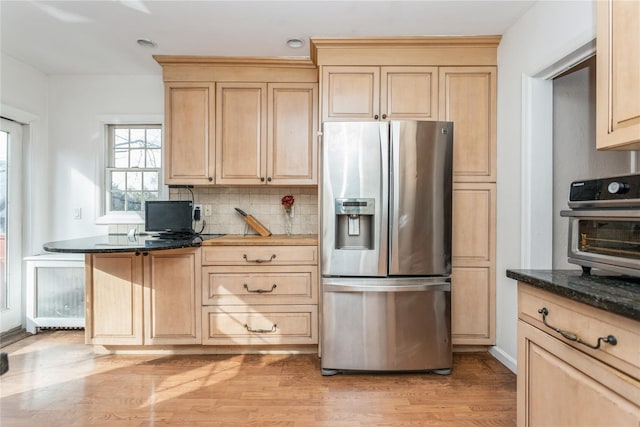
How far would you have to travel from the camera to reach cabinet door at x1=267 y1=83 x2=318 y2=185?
2963mm

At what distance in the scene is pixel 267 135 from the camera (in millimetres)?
2965

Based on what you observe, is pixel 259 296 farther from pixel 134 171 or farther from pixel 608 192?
pixel 608 192

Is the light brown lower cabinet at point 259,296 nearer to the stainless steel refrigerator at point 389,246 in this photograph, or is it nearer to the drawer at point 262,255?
the drawer at point 262,255

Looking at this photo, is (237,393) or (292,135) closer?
(237,393)

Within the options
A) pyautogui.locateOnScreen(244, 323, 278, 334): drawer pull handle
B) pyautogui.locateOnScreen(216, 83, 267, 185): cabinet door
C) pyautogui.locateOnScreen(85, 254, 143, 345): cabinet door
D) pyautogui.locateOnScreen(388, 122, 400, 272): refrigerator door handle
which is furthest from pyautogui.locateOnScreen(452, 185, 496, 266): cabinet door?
pyautogui.locateOnScreen(85, 254, 143, 345): cabinet door

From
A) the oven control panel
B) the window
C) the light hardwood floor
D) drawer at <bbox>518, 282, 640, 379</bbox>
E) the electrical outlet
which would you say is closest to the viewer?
drawer at <bbox>518, 282, 640, 379</bbox>

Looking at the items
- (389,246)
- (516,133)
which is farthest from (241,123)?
(516,133)

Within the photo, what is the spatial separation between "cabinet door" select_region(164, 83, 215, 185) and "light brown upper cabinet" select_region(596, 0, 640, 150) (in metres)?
2.57

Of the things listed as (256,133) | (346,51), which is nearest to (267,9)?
(346,51)

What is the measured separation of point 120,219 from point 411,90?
113 inches

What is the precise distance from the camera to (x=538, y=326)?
1.22 metres

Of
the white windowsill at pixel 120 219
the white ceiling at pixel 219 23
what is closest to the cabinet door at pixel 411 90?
the white ceiling at pixel 219 23

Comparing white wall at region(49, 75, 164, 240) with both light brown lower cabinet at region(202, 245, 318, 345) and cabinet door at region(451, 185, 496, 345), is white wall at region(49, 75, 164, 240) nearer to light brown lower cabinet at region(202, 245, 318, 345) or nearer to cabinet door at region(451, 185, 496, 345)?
light brown lower cabinet at region(202, 245, 318, 345)

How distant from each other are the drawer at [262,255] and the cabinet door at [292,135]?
627 millimetres
